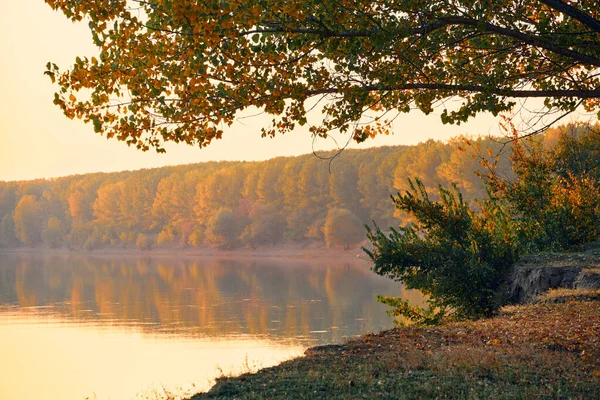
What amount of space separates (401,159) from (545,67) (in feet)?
227

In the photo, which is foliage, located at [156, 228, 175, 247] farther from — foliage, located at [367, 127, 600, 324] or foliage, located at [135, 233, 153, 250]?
foliage, located at [367, 127, 600, 324]

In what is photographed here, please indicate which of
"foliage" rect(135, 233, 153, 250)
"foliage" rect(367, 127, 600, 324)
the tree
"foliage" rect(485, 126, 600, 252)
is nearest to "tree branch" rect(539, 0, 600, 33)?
the tree

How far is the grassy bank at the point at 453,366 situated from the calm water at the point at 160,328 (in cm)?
233

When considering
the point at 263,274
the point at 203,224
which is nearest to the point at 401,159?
the point at 263,274

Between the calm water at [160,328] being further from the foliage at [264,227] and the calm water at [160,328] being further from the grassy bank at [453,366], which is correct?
the foliage at [264,227]

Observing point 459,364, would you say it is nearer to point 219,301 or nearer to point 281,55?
point 281,55

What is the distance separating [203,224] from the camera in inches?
4254

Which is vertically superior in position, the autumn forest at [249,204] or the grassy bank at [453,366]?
the autumn forest at [249,204]

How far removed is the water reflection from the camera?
27.3m

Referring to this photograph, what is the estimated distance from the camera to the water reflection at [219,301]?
89.6 ft

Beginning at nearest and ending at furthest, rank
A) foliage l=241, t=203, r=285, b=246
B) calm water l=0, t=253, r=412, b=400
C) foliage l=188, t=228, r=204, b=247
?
calm water l=0, t=253, r=412, b=400 → foliage l=241, t=203, r=285, b=246 → foliage l=188, t=228, r=204, b=247

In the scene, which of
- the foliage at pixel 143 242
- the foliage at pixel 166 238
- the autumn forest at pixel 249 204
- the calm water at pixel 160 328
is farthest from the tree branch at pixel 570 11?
the foliage at pixel 143 242

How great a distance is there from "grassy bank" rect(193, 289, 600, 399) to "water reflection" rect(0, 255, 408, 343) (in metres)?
10.5

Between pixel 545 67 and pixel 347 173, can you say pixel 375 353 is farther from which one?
pixel 347 173
